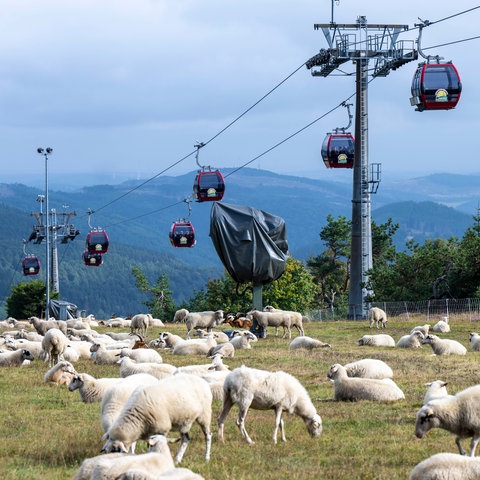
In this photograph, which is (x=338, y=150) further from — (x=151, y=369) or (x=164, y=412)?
(x=164, y=412)

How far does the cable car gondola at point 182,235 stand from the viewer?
165ft

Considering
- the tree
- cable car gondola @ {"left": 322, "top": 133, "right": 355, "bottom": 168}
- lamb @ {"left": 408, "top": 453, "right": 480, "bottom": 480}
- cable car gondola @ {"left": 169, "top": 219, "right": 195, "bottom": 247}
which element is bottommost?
the tree

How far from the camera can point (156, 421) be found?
12.3m

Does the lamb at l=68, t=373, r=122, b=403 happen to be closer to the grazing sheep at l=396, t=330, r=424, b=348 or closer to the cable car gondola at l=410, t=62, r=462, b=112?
the grazing sheep at l=396, t=330, r=424, b=348

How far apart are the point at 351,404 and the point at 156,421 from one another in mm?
6138

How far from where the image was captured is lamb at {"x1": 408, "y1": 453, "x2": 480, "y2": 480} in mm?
9945

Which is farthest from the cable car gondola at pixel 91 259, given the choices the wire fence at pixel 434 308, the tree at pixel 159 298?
the tree at pixel 159 298

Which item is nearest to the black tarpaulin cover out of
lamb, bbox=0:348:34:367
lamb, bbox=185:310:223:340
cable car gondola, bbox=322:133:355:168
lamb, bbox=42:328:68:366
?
lamb, bbox=185:310:223:340

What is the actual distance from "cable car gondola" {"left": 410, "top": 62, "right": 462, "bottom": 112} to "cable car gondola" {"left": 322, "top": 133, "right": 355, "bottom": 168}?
48.5 ft

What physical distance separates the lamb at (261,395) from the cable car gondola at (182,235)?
3540cm

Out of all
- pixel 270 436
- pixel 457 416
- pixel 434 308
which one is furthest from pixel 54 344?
pixel 434 308

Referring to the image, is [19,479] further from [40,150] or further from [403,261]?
[40,150]

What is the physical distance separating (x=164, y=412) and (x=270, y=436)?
8.93ft

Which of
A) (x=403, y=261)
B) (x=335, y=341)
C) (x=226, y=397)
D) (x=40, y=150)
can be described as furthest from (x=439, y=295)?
(x=226, y=397)
